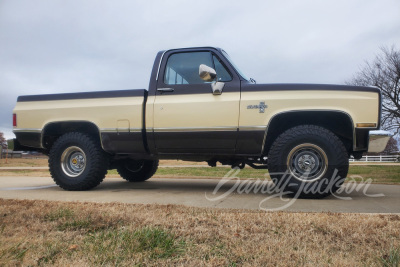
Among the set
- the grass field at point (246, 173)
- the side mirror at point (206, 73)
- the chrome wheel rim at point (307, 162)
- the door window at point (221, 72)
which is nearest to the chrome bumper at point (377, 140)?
the chrome wheel rim at point (307, 162)

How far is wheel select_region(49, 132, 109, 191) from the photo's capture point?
16.0ft

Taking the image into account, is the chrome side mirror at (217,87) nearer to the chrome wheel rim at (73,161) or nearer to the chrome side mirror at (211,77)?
the chrome side mirror at (211,77)

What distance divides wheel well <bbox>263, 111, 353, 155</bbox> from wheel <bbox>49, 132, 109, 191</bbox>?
253cm

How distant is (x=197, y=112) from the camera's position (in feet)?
14.6

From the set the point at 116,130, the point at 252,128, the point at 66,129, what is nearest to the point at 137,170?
the point at 66,129

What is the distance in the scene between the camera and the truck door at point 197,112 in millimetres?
4363

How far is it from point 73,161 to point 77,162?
7 cm

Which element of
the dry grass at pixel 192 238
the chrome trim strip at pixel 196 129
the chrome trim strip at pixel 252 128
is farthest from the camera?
the chrome trim strip at pixel 196 129

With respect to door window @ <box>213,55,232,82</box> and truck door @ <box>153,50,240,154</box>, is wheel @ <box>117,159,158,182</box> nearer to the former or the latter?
truck door @ <box>153,50,240,154</box>

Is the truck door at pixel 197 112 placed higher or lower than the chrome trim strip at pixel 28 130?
higher

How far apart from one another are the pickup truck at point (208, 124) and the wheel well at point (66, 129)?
0.02m

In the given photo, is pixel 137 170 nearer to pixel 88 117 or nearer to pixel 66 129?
pixel 66 129

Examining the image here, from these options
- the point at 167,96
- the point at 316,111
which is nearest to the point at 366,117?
the point at 316,111

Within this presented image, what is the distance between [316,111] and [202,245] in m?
2.78
